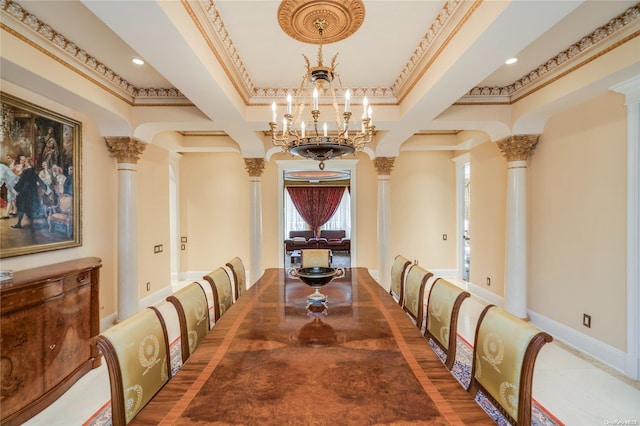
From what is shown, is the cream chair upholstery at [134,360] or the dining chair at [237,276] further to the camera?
the dining chair at [237,276]

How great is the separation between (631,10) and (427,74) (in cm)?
136

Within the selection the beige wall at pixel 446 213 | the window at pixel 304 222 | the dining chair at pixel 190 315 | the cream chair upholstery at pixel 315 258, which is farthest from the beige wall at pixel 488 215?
the window at pixel 304 222

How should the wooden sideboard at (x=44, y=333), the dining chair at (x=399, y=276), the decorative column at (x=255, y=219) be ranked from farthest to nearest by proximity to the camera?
1. the decorative column at (x=255, y=219)
2. the dining chair at (x=399, y=276)
3. the wooden sideboard at (x=44, y=333)

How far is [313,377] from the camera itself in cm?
124

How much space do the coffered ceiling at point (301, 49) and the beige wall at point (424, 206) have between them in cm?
258

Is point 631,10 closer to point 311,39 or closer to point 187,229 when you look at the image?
point 311,39

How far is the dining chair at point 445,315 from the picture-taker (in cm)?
181

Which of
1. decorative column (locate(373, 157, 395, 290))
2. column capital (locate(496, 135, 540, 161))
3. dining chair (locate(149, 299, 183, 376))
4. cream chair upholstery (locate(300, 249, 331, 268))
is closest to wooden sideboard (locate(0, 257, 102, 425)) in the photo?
dining chair (locate(149, 299, 183, 376))

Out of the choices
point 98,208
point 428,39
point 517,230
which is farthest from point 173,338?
point 517,230

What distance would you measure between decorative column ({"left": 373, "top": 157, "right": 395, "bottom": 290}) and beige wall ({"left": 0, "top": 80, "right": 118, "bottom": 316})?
3.96 m

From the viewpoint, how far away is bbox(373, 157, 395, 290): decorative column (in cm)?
521

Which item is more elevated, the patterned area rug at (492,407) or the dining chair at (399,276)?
the dining chair at (399,276)

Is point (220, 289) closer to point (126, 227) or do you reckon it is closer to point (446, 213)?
point (126, 227)

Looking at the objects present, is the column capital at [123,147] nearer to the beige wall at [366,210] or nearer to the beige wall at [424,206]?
the beige wall at [366,210]
